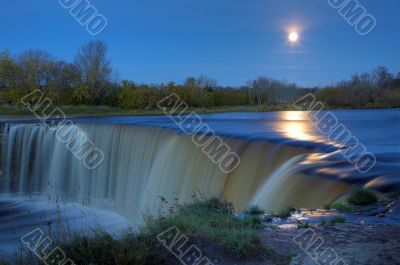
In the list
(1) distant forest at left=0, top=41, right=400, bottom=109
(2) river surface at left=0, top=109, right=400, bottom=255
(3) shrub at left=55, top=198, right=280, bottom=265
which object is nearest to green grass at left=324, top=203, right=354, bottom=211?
(2) river surface at left=0, top=109, right=400, bottom=255

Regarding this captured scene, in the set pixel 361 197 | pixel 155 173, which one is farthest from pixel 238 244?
pixel 155 173

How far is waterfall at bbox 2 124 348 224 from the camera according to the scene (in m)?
10.1

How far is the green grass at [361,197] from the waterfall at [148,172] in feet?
2.22

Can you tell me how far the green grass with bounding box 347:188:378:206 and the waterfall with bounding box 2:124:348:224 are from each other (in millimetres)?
676

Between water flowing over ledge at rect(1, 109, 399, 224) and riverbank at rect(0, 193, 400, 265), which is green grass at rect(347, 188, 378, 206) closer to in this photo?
water flowing over ledge at rect(1, 109, 399, 224)

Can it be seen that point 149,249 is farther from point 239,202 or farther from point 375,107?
point 375,107

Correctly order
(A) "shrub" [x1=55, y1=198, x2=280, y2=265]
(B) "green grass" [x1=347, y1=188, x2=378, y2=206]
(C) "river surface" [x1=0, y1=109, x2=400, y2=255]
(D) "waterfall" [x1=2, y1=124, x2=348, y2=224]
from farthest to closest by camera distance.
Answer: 1. (D) "waterfall" [x1=2, y1=124, x2=348, y2=224]
2. (C) "river surface" [x1=0, y1=109, x2=400, y2=255]
3. (B) "green grass" [x1=347, y1=188, x2=378, y2=206]
4. (A) "shrub" [x1=55, y1=198, x2=280, y2=265]

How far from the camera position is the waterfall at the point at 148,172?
1008 centimetres

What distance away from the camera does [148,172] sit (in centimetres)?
1727

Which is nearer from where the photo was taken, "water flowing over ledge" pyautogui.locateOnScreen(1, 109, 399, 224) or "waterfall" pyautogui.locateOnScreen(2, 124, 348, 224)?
"water flowing over ledge" pyautogui.locateOnScreen(1, 109, 399, 224)

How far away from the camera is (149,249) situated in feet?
17.6

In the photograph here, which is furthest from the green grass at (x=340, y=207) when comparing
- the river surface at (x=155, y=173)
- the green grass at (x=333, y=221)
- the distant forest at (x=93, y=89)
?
the distant forest at (x=93, y=89)

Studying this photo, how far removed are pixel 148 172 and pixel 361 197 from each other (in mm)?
10228

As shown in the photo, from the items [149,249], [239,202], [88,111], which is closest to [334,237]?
[149,249]
